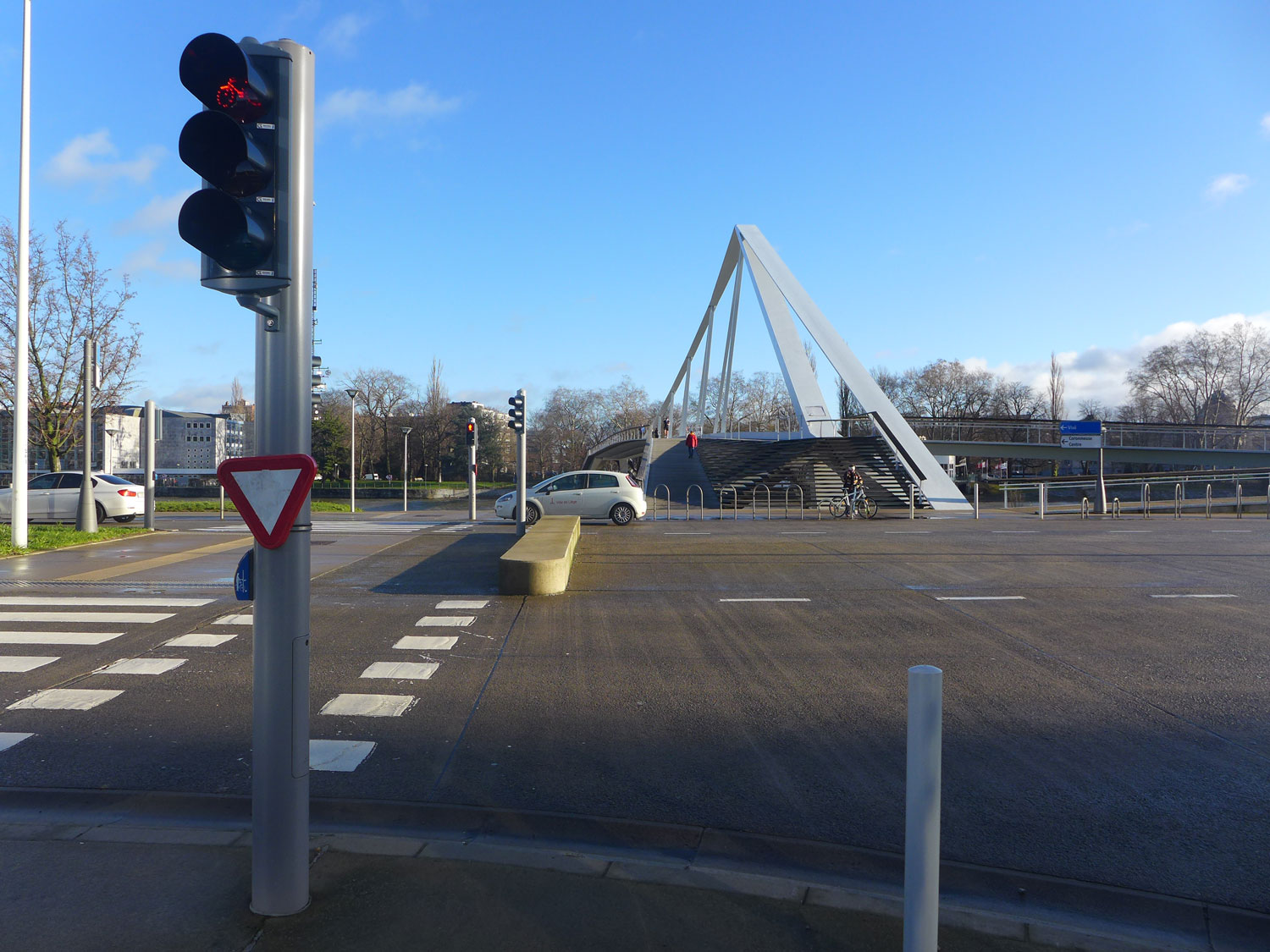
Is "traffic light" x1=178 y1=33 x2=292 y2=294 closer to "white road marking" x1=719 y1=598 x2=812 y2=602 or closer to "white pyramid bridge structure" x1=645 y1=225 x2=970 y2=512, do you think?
"white road marking" x1=719 y1=598 x2=812 y2=602

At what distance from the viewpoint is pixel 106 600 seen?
11.0 m

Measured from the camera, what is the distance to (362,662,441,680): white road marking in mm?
7285

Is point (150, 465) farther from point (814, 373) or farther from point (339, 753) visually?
point (814, 373)

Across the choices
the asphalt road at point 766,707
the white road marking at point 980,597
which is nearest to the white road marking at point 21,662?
the asphalt road at point 766,707

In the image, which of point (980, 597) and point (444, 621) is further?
point (980, 597)

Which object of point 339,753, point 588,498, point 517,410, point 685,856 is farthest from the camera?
point 588,498

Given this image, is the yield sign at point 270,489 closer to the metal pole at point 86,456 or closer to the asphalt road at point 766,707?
the asphalt road at point 766,707

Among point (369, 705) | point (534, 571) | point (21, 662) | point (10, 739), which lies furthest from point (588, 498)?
point (10, 739)

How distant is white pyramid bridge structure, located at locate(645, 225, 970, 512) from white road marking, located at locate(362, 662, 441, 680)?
28.2m

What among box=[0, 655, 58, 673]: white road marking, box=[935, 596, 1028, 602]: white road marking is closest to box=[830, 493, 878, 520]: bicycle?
box=[935, 596, 1028, 602]: white road marking

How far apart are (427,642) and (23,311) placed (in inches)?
542

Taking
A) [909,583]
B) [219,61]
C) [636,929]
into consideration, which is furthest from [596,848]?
[909,583]

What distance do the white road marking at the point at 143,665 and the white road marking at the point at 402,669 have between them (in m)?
1.77

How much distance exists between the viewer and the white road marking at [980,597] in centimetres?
1127
